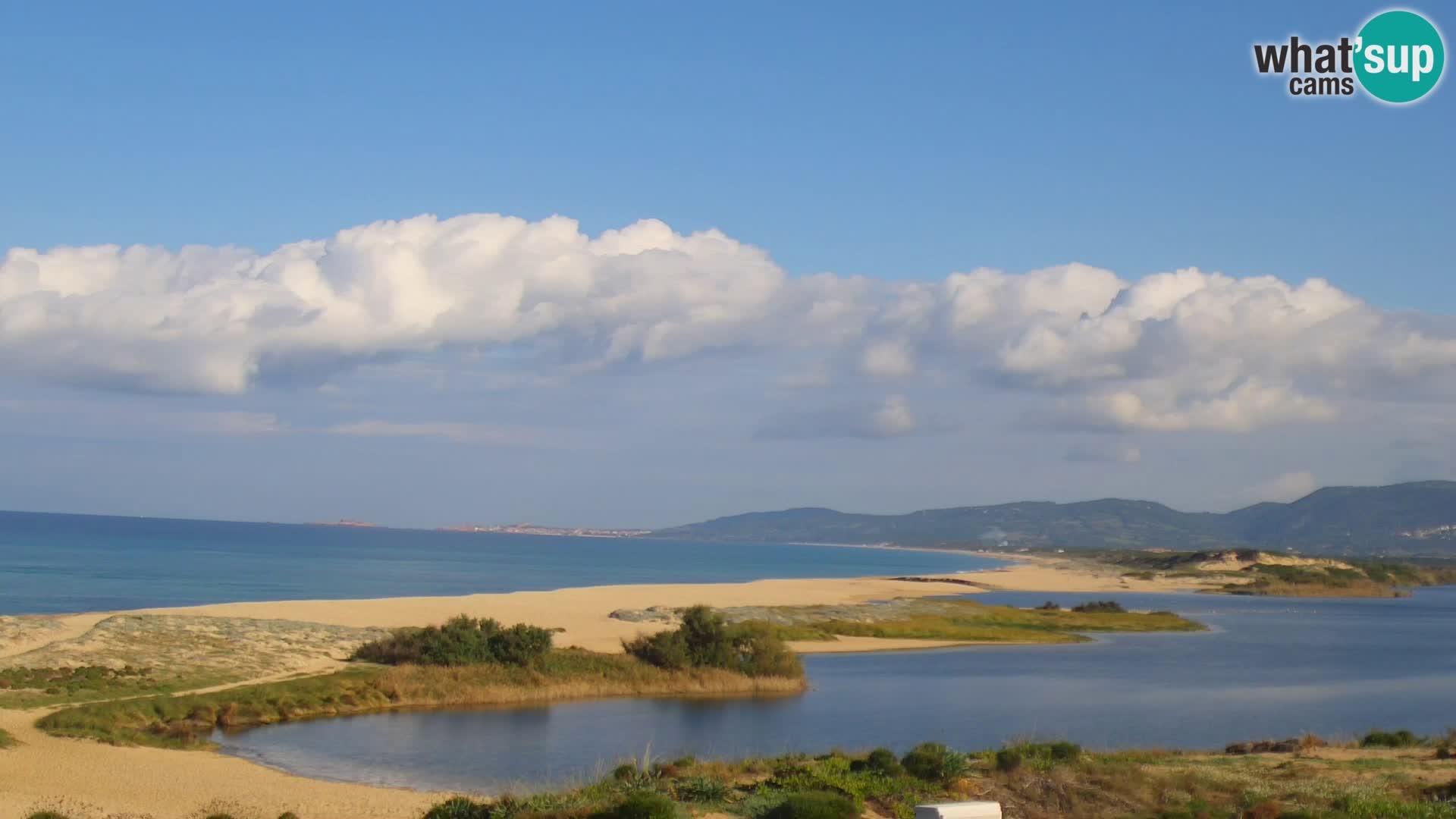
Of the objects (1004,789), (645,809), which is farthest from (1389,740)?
(645,809)

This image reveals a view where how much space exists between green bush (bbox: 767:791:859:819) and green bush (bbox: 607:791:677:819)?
165 cm

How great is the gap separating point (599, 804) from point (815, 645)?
41.9 metres

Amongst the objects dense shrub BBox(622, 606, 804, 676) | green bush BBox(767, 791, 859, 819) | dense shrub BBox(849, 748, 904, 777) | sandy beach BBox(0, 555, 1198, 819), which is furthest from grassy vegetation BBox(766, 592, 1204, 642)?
green bush BBox(767, 791, 859, 819)

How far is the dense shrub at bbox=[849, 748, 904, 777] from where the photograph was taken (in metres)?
20.7

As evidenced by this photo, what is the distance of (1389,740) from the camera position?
91.6 ft

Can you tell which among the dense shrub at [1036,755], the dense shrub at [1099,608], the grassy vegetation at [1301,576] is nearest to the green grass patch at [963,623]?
the dense shrub at [1099,608]

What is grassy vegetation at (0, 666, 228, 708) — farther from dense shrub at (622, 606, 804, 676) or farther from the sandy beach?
dense shrub at (622, 606, 804, 676)

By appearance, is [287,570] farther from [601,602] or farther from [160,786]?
[160,786]

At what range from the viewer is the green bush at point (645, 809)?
15.7 meters

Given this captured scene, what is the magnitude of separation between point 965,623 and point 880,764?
52.2m

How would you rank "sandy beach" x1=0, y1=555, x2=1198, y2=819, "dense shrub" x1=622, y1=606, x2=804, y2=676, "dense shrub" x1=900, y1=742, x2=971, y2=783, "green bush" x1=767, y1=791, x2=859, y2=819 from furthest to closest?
1. "dense shrub" x1=622, y1=606, x2=804, y2=676
2. "sandy beach" x1=0, y1=555, x2=1198, y2=819
3. "dense shrub" x1=900, y1=742, x2=971, y2=783
4. "green bush" x1=767, y1=791, x2=859, y2=819

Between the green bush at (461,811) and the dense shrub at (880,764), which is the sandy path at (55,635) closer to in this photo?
the green bush at (461,811)

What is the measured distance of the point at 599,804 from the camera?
1697 centimetres

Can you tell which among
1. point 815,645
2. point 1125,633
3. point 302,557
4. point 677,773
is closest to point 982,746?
→ point 677,773
